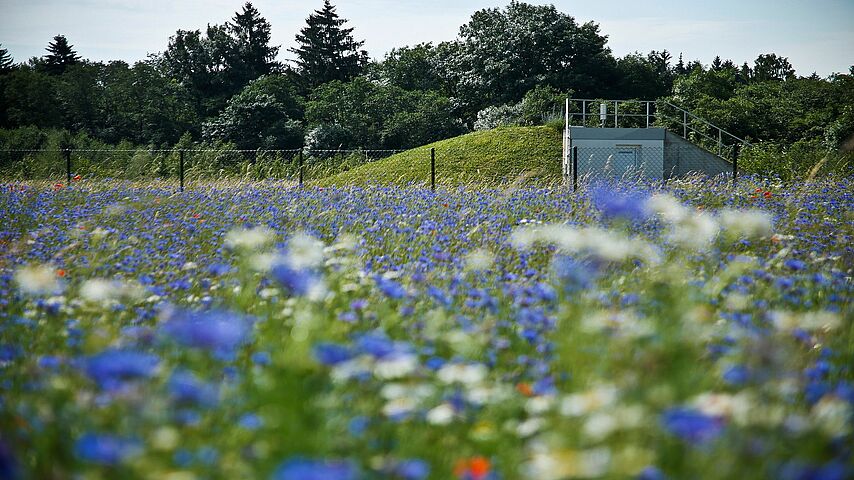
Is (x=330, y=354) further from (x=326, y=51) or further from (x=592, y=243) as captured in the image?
(x=326, y=51)

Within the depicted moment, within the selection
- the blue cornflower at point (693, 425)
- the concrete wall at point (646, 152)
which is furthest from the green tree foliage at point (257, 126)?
the blue cornflower at point (693, 425)

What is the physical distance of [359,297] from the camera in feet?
12.7

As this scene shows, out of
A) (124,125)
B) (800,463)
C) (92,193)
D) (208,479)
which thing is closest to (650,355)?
(800,463)

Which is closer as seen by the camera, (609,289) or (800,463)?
(800,463)

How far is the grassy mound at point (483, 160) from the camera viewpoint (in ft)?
71.9

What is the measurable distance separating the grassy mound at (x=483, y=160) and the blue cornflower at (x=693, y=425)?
18973mm

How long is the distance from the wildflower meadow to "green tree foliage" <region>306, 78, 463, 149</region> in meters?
32.4

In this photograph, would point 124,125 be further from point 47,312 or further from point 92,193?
point 47,312

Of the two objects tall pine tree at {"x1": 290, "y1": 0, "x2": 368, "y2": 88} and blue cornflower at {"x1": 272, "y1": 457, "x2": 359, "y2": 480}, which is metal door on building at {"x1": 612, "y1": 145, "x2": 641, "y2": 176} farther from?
tall pine tree at {"x1": 290, "y1": 0, "x2": 368, "y2": 88}

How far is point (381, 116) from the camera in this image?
38.4 m

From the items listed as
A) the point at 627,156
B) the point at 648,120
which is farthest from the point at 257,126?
the point at 627,156

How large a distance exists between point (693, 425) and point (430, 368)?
102 centimetres

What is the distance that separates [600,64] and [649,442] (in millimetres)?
45095

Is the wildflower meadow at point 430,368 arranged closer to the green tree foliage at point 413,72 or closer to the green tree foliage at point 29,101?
the green tree foliage at point 29,101
